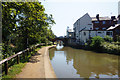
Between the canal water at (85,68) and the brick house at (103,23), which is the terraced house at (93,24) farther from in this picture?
the canal water at (85,68)

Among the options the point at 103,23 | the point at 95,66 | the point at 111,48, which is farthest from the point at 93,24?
the point at 95,66

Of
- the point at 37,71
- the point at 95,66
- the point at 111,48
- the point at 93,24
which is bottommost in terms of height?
the point at 95,66

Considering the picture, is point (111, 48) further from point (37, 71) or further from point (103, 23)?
point (103, 23)

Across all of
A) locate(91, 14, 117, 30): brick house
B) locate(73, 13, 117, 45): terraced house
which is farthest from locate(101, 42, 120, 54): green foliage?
locate(91, 14, 117, 30): brick house

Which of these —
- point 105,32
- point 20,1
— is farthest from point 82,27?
point 20,1

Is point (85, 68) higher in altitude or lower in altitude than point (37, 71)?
lower

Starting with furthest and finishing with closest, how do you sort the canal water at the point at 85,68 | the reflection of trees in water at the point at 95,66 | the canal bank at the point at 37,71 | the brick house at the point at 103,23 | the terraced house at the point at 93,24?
the brick house at the point at 103,23
the terraced house at the point at 93,24
the reflection of trees in water at the point at 95,66
the canal water at the point at 85,68
the canal bank at the point at 37,71

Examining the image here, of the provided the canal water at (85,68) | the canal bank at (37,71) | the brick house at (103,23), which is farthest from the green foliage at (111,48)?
the canal bank at (37,71)

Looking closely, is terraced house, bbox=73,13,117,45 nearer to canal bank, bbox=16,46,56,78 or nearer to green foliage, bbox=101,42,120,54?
green foliage, bbox=101,42,120,54

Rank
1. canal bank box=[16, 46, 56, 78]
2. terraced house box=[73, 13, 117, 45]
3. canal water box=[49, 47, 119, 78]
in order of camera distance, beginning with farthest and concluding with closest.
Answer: terraced house box=[73, 13, 117, 45]
canal water box=[49, 47, 119, 78]
canal bank box=[16, 46, 56, 78]

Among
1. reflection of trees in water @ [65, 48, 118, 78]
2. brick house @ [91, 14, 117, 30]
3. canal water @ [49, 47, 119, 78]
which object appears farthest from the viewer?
brick house @ [91, 14, 117, 30]

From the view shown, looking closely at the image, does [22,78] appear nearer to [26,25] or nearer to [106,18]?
[26,25]

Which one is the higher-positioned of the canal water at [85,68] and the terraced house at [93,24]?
the terraced house at [93,24]

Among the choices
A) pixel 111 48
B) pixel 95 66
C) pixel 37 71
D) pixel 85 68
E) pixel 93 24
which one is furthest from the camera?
pixel 93 24
